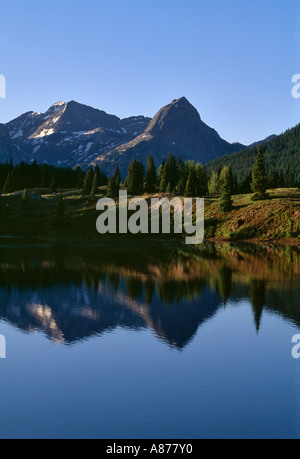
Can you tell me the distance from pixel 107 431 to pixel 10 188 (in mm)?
178201

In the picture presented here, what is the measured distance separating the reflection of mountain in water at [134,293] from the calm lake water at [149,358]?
0.46 ft

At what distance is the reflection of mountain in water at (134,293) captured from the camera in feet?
101

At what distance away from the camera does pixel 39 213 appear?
151m

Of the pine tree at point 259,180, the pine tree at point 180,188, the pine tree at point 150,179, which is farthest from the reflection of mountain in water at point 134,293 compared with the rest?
the pine tree at point 150,179

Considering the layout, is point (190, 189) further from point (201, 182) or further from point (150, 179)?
point (150, 179)

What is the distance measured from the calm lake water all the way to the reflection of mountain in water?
0.46 feet

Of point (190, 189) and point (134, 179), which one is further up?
point (134, 179)

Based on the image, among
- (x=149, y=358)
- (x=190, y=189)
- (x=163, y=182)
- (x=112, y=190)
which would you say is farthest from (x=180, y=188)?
(x=149, y=358)

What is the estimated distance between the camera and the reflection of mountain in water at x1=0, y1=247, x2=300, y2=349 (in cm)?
3073

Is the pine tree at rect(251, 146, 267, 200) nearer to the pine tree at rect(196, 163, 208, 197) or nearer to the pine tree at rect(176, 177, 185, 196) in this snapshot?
the pine tree at rect(176, 177, 185, 196)

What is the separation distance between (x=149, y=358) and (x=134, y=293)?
1881 centimetres

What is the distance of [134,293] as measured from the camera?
138 feet

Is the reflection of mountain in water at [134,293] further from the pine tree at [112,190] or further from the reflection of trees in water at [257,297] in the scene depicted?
the pine tree at [112,190]

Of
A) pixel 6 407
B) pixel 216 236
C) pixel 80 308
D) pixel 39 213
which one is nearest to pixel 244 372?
pixel 6 407
